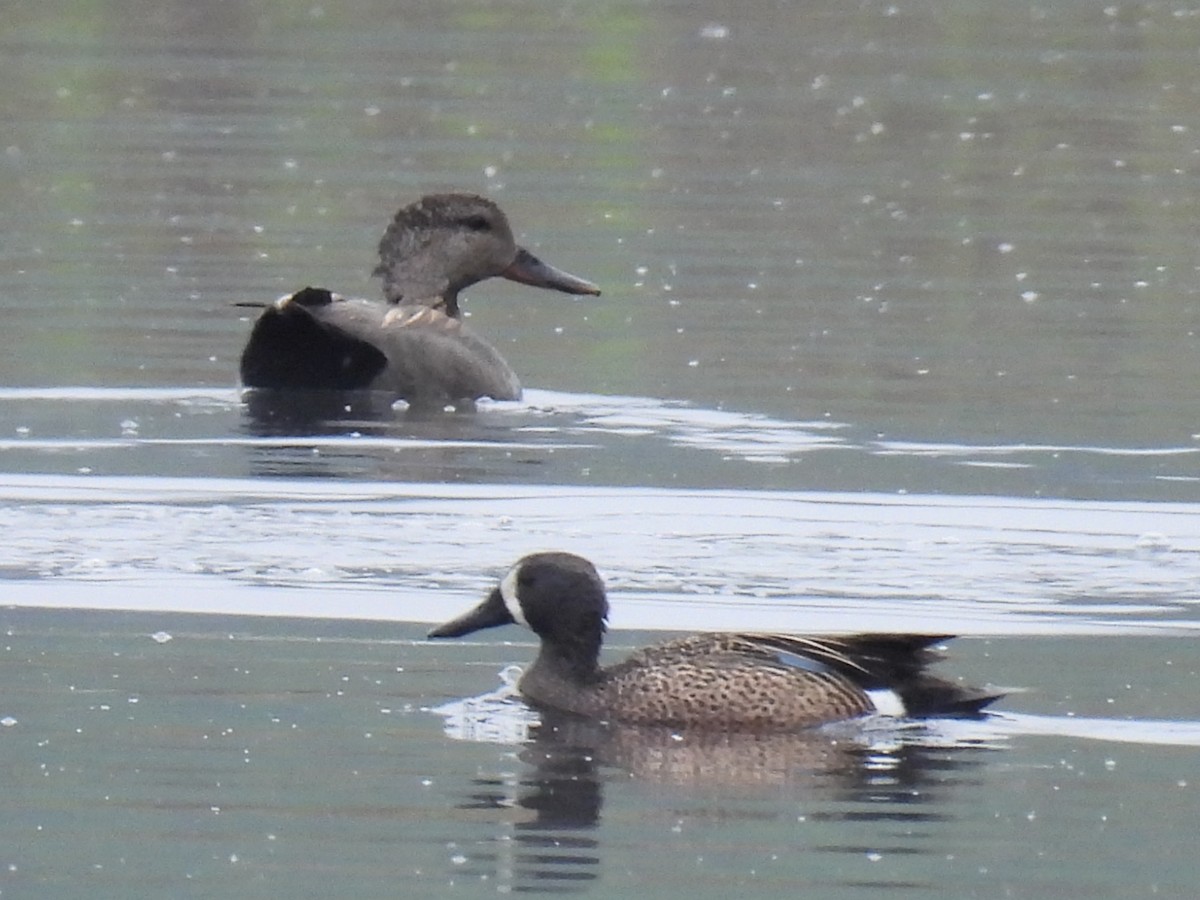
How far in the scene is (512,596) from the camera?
941cm

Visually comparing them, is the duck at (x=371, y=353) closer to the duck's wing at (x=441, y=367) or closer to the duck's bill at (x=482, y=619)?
the duck's wing at (x=441, y=367)

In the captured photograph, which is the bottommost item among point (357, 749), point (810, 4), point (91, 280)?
point (357, 749)

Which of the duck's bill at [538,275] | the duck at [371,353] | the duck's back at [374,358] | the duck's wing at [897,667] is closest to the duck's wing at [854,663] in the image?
the duck's wing at [897,667]

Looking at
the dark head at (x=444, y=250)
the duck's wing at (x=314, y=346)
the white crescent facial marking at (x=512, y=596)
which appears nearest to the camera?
the white crescent facial marking at (x=512, y=596)

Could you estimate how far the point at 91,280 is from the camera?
17625 millimetres

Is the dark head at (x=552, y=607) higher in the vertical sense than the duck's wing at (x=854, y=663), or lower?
higher

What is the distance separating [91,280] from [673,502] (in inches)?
248

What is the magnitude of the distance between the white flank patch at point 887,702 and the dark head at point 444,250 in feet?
23.2

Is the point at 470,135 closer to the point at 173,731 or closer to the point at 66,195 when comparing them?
the point at 66,195

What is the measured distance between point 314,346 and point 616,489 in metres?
2.74

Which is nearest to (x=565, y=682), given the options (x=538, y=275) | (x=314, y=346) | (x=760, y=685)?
(x=760, y=685)

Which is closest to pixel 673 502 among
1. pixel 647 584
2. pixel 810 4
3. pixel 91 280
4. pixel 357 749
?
pixel 647 584

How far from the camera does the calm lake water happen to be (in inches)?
307

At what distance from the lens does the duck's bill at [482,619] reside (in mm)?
9438
